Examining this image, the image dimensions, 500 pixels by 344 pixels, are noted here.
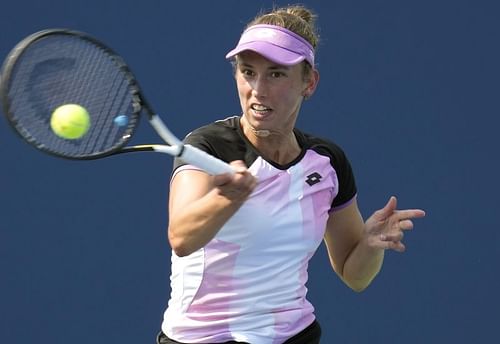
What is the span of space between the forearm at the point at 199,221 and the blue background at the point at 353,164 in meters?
1.74

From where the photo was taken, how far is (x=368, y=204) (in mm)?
4590

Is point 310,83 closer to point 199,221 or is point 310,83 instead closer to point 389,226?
point 389,226

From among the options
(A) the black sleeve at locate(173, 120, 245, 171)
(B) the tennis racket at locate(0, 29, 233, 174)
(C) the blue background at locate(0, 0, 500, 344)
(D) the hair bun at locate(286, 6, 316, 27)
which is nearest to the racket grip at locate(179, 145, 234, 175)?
(B) the tennis racket at locate(0, 29, 233, 174)

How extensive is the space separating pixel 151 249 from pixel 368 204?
89 centimetres

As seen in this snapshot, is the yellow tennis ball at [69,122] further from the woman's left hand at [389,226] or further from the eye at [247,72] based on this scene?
the woman's left hand at [389,226]

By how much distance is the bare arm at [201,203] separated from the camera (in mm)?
2512

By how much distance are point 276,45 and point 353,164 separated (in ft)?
5.53

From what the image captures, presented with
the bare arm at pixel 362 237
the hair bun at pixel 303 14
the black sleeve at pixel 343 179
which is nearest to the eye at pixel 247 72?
the hair bun at pixel 303 14

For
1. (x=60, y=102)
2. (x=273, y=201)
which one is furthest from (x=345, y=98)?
(x=60, y=102)

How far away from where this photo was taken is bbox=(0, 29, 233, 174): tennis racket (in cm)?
256

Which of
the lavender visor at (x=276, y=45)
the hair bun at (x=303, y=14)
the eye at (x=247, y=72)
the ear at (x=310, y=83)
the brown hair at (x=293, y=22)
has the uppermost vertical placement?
the hair bun at (x=303, y=14)

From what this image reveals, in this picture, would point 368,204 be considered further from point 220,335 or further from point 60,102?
point 60,102

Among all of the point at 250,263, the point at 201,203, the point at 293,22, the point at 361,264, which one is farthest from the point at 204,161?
the point at 361,264

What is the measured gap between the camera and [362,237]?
3340 mm
